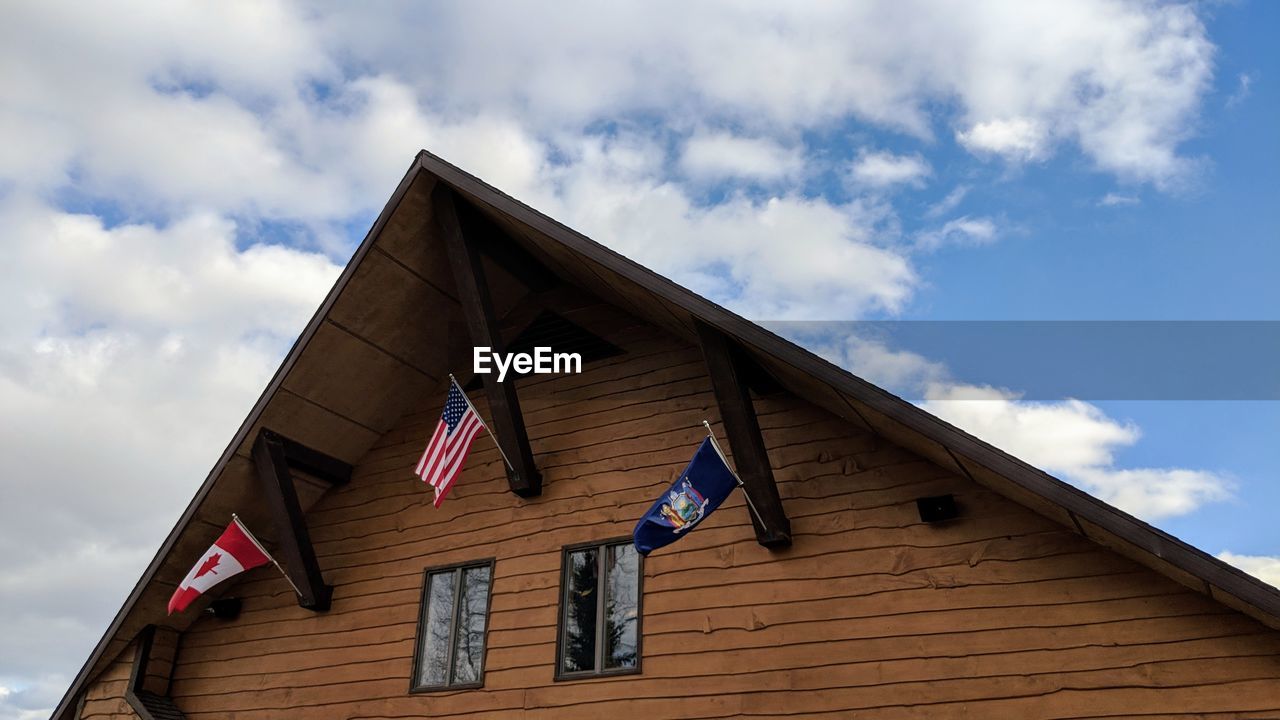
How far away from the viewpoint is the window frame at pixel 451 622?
9617 mm

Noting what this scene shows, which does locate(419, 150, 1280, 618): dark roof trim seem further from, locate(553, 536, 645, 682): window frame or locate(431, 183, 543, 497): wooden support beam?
locate(553, 536, 645, 682): window frame

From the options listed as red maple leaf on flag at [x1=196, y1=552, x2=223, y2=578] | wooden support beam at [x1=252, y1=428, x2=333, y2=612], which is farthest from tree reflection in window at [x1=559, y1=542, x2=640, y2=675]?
red maple leaf on flag at [x1=196, y1=552, x2=223, y2=578]

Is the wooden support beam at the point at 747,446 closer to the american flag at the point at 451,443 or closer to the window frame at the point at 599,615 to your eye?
the window frame at the point at 599,615

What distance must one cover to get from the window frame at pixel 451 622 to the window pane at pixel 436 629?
0.03 meters

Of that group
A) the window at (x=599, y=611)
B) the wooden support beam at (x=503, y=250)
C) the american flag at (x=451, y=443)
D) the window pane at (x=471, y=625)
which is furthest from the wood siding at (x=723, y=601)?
the american flag at (x=451, y=443)

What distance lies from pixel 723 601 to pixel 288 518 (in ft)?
15.8

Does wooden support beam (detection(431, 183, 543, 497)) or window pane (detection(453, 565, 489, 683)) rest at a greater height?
wooden support beam (detection(431, 183, 543, 497))

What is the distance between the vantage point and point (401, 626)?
33.7ft

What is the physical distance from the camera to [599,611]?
9234mm

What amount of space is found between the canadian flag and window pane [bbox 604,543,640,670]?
12.1ft

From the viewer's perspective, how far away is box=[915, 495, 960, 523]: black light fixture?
8055 mm

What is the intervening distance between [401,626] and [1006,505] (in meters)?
6.06

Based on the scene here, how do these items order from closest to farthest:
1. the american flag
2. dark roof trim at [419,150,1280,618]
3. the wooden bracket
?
dark roof trim at [419,150,1280,618] < the american flag < the wooden bracket

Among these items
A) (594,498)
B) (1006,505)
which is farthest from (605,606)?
(1006,505)
